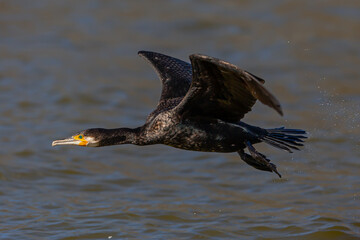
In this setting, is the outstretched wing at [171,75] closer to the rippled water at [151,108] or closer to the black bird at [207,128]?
the black bird at [207,128]

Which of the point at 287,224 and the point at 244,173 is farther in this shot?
the point at 244,173

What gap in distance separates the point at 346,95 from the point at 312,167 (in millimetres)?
1812

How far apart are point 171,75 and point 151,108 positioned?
2.58 meters

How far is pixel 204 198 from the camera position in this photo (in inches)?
323

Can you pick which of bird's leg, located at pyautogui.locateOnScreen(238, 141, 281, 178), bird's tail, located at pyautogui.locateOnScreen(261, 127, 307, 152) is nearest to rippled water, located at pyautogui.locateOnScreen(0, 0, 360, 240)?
bird's leg, located at pyautogui.locateOnScreen(238, 141, 281, 178)

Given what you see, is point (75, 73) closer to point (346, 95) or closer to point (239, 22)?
point (239, 22)

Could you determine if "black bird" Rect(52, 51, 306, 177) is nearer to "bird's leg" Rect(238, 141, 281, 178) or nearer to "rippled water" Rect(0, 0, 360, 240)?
"bird's leg" Rect(238, 141, 281, 178)

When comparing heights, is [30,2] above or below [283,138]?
above

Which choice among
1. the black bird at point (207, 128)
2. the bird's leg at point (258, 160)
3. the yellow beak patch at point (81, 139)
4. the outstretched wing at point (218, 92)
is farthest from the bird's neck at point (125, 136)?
the bird's leg at point (258, 160)

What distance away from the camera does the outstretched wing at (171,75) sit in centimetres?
783

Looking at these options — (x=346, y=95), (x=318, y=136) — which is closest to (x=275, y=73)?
(x=346, y=95)

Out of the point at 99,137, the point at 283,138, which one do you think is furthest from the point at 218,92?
the point at 99,137

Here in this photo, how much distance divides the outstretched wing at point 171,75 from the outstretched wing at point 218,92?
935 mm

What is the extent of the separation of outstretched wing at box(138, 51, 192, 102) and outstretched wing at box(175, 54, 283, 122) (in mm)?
935
